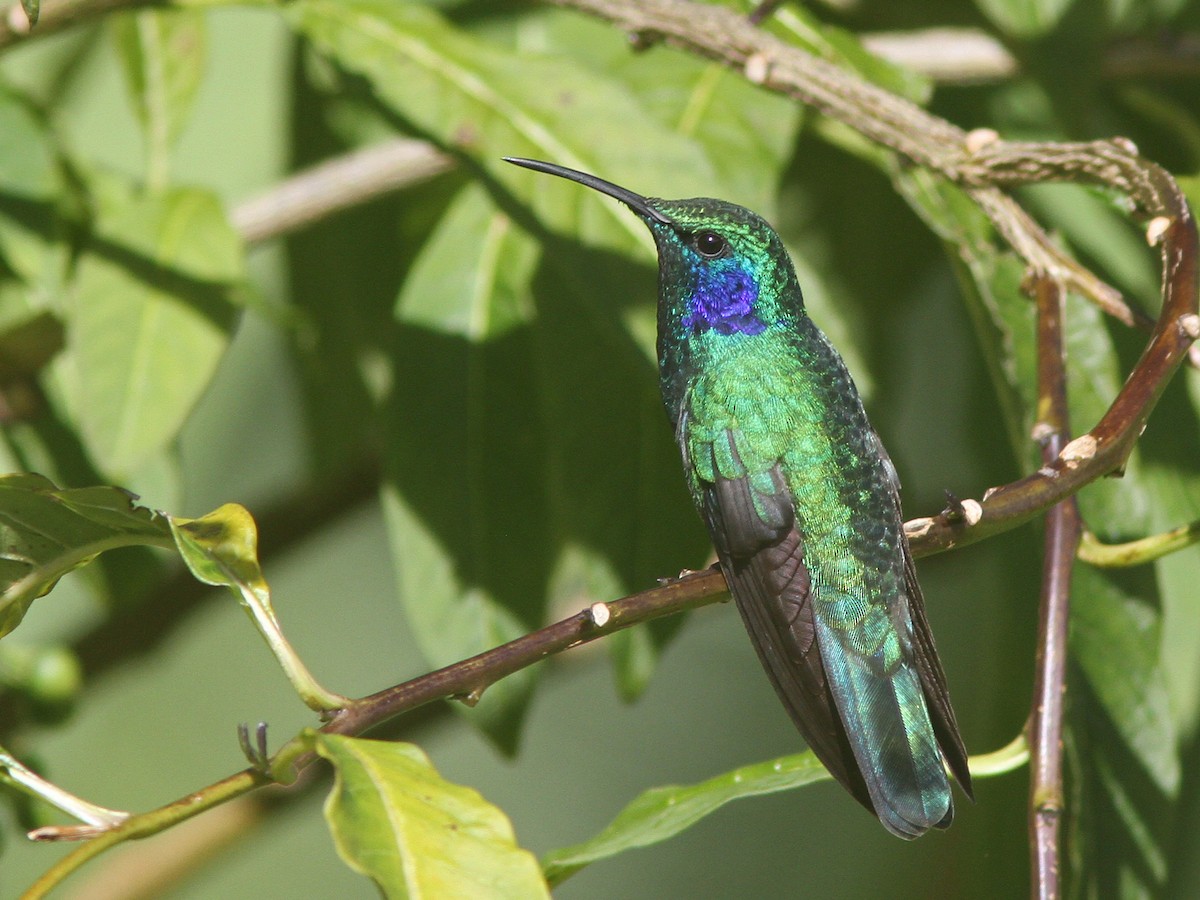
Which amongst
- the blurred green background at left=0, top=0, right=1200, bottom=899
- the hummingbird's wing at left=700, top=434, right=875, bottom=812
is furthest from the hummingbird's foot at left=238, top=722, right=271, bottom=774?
the blurred green background at left=0, top=0, right=1200, bottom=899

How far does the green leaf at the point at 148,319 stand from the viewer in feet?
6.38

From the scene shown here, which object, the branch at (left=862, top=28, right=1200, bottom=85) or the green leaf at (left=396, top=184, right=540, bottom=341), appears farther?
the branch at (left=862, top=28, right=1200, bottom=85)

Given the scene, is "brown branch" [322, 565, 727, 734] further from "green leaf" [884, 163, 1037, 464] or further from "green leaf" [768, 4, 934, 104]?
"green leaf" [768, 4, 934, 104]

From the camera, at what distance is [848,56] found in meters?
2.04

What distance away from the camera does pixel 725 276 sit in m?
1.99

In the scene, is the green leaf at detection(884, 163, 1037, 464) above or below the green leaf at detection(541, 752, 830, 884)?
above

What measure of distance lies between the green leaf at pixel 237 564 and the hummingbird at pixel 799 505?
555 mm

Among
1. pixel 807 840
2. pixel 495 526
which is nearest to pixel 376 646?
pixel 807 840

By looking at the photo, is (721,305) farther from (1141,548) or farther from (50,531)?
(50,531)

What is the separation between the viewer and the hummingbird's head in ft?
6.47

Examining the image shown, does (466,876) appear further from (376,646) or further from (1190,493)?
(376,646)

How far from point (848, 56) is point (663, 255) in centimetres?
42

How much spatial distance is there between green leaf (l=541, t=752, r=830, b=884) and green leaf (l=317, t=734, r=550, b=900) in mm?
245

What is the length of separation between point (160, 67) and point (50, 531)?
1.49 m
